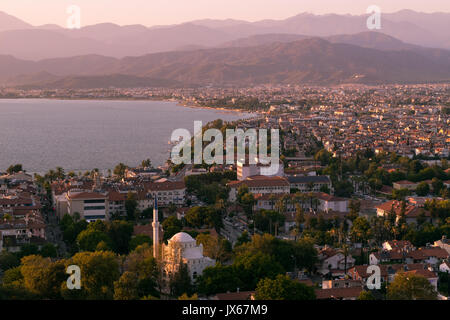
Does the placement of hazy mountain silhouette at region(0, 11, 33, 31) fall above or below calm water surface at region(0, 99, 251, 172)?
above

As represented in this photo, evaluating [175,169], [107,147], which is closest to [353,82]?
[107,147]

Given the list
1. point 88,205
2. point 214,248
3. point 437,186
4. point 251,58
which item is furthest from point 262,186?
point 251,58

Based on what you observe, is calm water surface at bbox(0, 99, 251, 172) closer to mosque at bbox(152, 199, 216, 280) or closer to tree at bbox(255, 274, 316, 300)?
mosque at bbox(152, 199, 216, 280)

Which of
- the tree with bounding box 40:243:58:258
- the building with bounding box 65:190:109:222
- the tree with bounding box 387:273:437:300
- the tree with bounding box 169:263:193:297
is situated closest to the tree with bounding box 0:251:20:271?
the tree with bounding box 40:243:58:258

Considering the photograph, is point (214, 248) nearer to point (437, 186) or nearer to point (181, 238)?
point (181, 238)

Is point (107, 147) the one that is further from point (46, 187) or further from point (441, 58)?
point (441, 58)

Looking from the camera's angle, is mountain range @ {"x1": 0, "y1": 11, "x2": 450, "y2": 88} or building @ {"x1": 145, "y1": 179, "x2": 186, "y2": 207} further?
mountain range @ {"x1": 0, "y1": 11, "x2": 450, "y2": 88}

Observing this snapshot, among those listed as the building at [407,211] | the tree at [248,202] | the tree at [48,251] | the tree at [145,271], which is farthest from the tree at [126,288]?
the building at [407,211]
